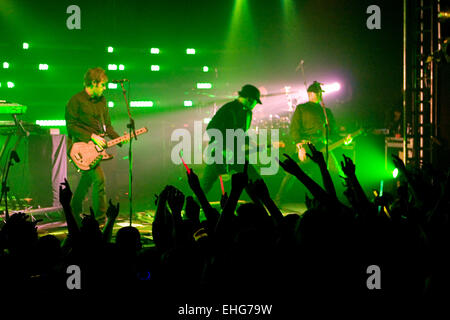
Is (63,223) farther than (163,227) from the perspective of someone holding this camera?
Yes

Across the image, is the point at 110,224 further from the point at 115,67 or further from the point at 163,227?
the point at 115,67

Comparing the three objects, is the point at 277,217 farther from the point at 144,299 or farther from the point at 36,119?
the point at 36,119

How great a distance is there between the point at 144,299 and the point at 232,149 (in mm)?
5229

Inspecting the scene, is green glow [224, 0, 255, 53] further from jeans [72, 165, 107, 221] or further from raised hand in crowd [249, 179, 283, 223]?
raised hand in crowd [249, 179, 283, 223]

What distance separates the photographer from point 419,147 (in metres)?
6.99

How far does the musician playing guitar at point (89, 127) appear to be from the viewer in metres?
6.21

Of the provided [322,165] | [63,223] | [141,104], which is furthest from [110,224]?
[141,104]

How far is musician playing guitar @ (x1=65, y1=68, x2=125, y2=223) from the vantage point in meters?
6.21

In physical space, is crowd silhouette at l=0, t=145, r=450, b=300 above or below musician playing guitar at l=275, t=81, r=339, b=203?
below

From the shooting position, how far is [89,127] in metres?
6.34

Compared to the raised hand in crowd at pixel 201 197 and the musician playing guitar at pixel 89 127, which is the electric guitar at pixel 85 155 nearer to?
the musician playing guitar at pixel 89 127

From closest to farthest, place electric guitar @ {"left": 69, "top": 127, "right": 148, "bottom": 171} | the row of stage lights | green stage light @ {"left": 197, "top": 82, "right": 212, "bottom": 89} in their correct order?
1. electric guitar @ {"left": 69, "top": 127, "right": 148, "bottom": 171}
2. the row of stage lights
3. green stage light @ {"left": 197, "top": 82, "right": 212, "bottom": 89}

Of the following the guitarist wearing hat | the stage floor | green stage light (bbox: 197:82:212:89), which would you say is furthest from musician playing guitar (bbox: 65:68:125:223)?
green stage light (bbox: 197:82:212:89)
